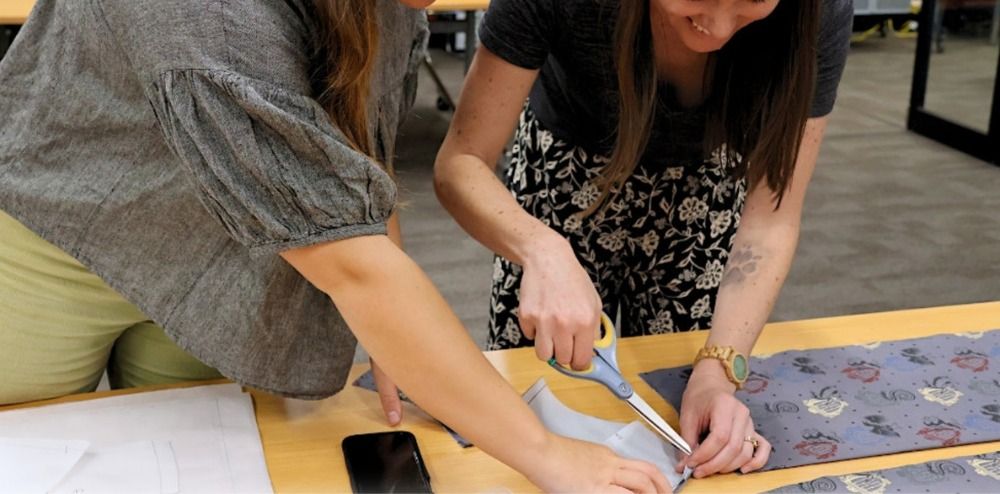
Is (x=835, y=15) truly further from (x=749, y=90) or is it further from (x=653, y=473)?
(x=653, y=473)

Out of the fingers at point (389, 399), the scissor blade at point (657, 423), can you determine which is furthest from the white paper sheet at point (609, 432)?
the fingers at point (389, 399)

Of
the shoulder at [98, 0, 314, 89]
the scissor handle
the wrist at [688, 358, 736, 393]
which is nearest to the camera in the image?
the shoulder at [98, 0, 314, 89]

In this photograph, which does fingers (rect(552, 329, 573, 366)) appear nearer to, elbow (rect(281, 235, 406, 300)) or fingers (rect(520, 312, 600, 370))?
fingers (rect(520, 312, 600, 370))

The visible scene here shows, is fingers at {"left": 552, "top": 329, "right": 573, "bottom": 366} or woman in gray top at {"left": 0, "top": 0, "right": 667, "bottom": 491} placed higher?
woman in gray top at {"left": 0, "top": 0, "right": 667, "bottom": 491}

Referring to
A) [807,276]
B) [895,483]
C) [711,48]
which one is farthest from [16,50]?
[807,276]

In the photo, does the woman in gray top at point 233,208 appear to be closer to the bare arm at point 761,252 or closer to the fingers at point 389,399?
the fingers at point 389,399

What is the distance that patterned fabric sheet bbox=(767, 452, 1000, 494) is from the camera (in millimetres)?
1066

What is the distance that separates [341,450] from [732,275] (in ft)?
1.80

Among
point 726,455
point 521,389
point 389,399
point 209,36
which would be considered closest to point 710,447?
point 726,455

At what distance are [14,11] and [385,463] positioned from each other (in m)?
2.46

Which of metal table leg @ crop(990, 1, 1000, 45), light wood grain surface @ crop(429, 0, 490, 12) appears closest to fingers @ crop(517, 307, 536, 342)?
light wood grain surface @ crop(429, 0, 490, 12)

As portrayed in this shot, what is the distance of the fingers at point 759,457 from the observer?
3.68 ft

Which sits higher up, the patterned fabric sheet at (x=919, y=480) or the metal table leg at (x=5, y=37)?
the patterned fabric sheet at (x=919, y=480)

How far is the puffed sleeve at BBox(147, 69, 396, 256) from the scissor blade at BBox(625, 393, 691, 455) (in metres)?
0.37
